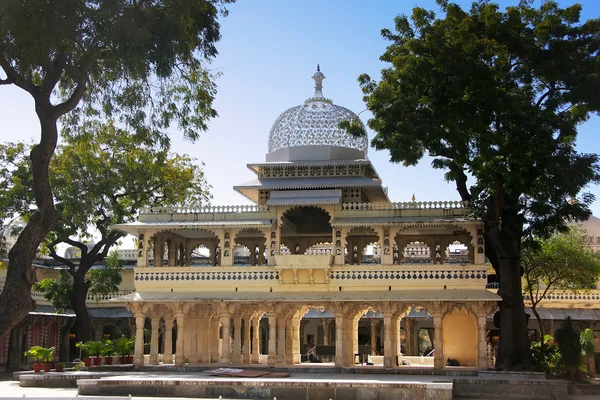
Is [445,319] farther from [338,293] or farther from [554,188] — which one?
[554,188]

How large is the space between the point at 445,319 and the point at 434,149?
7845 mm

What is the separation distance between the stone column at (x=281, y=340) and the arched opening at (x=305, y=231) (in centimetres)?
462

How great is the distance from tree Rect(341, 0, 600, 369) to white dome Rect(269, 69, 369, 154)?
3979mm

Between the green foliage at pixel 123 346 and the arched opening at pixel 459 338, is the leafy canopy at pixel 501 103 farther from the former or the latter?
the green foliage at pixel 123 346

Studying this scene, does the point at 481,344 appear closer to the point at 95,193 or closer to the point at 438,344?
the point at 438,344

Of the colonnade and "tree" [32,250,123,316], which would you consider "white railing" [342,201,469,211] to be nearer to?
the colonnade

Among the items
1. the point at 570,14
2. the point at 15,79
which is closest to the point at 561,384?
the point at 570,14

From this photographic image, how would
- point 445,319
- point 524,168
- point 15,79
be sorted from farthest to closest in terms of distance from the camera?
point 445,319, point 524,168, point 15,79

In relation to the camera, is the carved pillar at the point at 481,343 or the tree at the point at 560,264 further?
the tree at the point at 560,264

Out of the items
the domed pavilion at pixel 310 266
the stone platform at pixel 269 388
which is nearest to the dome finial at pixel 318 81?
the domed pavilion at pixel 310 266

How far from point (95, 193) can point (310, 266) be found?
1103cm

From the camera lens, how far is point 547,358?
27.3 metres

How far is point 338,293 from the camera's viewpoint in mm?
28719

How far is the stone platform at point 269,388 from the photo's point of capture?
2136 centimetres
